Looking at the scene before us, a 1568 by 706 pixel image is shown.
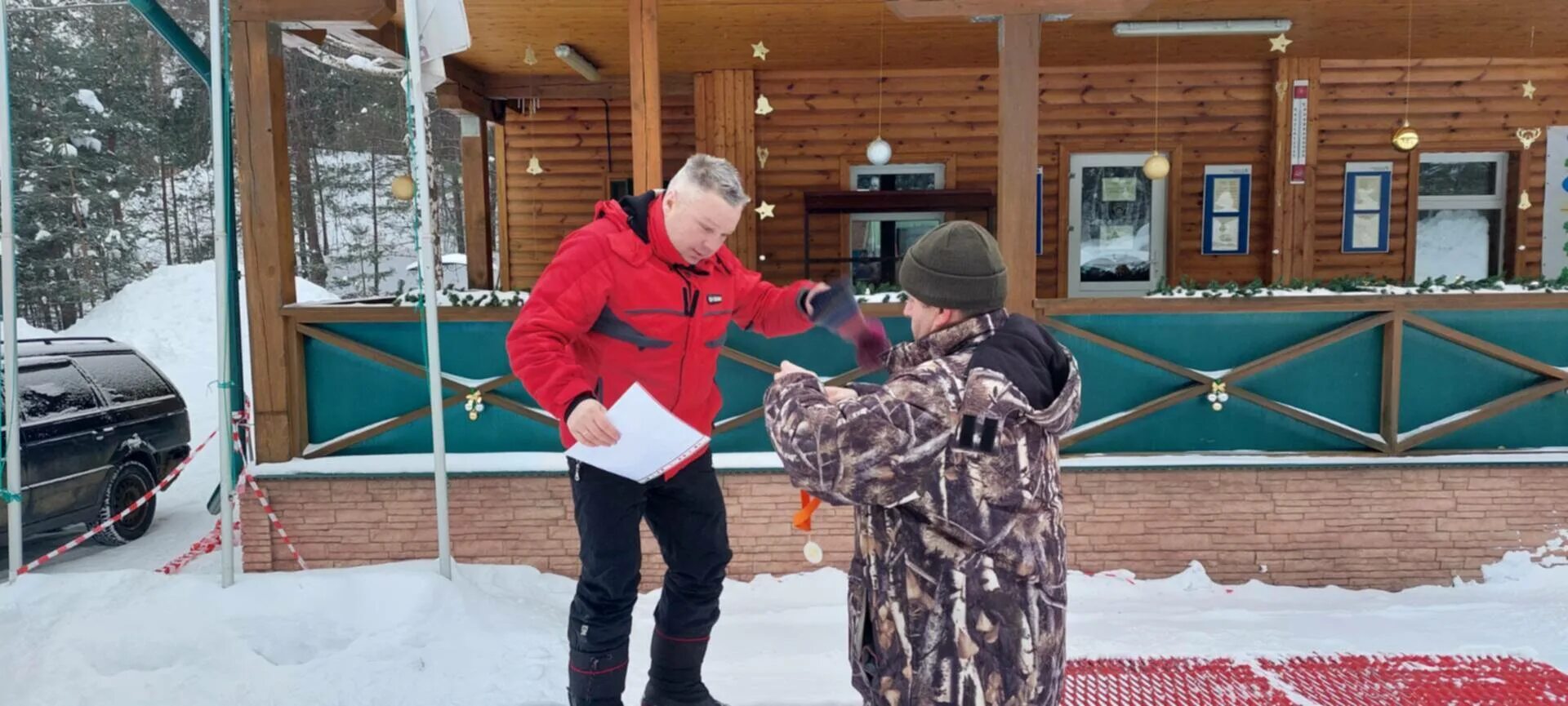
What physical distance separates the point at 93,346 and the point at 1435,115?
38.3 ft

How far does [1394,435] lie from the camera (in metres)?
4.99

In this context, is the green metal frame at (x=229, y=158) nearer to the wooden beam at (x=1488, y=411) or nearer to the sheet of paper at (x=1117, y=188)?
the wooden beam at (x=1488, y=411)

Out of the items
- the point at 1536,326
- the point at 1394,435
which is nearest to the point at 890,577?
the point at 1394,435

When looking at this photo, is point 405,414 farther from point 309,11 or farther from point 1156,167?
point 1156,167

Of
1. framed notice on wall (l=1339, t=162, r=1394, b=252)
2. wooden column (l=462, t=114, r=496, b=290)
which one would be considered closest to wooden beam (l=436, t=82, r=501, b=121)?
wooden column (l=462, t=114, r=496, b=290)

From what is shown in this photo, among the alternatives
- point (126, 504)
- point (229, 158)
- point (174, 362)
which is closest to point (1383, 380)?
point (229, 158)

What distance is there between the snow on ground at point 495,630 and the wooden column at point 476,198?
4936 millimetres

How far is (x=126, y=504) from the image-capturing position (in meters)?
7.32

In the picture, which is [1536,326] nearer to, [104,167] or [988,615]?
[988,615]

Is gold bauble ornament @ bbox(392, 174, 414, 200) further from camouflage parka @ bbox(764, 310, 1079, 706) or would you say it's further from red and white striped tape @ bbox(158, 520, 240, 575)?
camouflage parka @ bbox(764, 310, 1079, 706)

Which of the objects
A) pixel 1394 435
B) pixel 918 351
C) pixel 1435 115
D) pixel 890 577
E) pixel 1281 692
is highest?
pixel 1435 115

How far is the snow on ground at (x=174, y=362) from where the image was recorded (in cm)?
683

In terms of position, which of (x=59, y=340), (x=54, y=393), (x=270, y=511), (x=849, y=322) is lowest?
(x=270, y=511)

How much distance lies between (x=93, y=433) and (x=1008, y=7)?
696 cm
